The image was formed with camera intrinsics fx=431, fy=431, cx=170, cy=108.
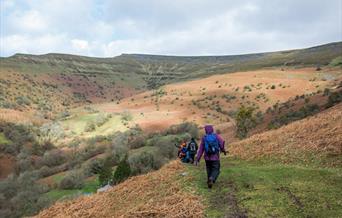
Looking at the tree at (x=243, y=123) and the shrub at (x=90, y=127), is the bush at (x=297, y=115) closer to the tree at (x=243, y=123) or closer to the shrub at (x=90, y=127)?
the tree at (x=243, y=123)

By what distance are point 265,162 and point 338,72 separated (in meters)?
56.8

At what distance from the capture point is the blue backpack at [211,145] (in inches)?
478

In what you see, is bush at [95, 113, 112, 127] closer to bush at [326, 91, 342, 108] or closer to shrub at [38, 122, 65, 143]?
shrub at [38, 122, 65, 143]

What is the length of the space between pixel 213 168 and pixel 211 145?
72cm

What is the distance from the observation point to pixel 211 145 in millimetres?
12164

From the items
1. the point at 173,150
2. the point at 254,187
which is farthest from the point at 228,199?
the point at 173,150

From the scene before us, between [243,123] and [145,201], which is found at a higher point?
[145,201]

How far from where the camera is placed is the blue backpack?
12145 mm

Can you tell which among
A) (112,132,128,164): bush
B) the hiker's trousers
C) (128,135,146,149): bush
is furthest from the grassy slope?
(128,135,146,149): bush

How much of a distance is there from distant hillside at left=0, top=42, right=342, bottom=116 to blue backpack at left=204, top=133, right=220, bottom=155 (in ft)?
226

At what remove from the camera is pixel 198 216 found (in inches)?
408

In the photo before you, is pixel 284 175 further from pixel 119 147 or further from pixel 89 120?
pixel 89 120

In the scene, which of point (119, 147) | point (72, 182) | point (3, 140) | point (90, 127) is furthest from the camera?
point (90, 127)

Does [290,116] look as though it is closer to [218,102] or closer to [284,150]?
[284,150]
